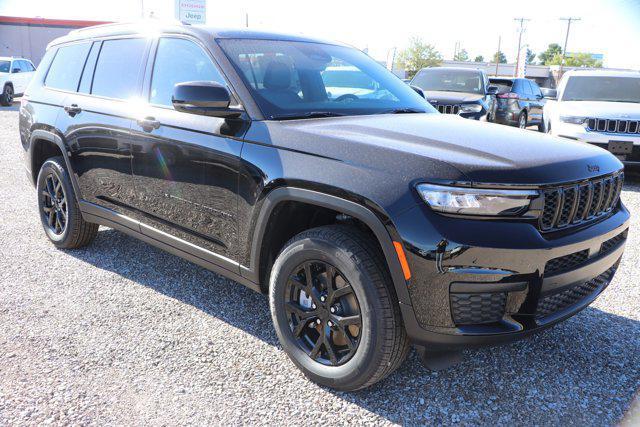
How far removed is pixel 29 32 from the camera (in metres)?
41.0

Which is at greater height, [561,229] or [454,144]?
[454,144]

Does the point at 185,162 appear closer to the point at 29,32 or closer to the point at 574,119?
the point at 574,119

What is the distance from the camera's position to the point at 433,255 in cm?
216

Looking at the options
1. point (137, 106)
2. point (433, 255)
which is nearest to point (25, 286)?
point (137, 106)

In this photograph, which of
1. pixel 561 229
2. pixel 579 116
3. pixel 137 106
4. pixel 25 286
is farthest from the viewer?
pixel 579 116

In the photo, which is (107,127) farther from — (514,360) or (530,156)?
(514,360)

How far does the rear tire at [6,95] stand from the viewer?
20094 millimetres

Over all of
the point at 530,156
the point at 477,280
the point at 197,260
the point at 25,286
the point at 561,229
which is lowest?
the point at 25,286

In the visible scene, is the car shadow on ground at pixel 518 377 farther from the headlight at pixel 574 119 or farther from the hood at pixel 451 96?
the hood at pixel 451 96

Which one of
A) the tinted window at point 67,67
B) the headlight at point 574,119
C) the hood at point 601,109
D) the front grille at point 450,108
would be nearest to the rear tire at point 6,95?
the front grille at point 450,108

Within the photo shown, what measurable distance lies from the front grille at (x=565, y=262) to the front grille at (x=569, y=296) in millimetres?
104

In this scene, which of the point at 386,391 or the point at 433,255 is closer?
the point at 433,255

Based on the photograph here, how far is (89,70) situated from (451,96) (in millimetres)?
7222

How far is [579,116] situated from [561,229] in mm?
6207
